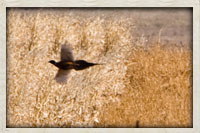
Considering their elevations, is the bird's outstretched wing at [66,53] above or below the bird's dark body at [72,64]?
above

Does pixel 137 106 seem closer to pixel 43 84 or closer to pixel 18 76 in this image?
pixel 43 84

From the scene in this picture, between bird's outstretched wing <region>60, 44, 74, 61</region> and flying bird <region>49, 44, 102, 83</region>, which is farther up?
bird's outstretched wing <region>60, 44, 74, 61</region>

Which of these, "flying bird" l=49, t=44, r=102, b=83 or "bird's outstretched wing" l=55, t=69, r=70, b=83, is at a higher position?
"flying bird" l=49, t=44, r=102, b=83

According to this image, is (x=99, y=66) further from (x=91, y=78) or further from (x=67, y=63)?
(x=67, y=63)

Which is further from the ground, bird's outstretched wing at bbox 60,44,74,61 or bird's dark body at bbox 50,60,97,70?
bird's outstretched wing at bbox 60,44,74,61

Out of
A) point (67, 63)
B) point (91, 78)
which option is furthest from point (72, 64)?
point (91, 78)

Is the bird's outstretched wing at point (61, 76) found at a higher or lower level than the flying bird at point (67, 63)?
lower
